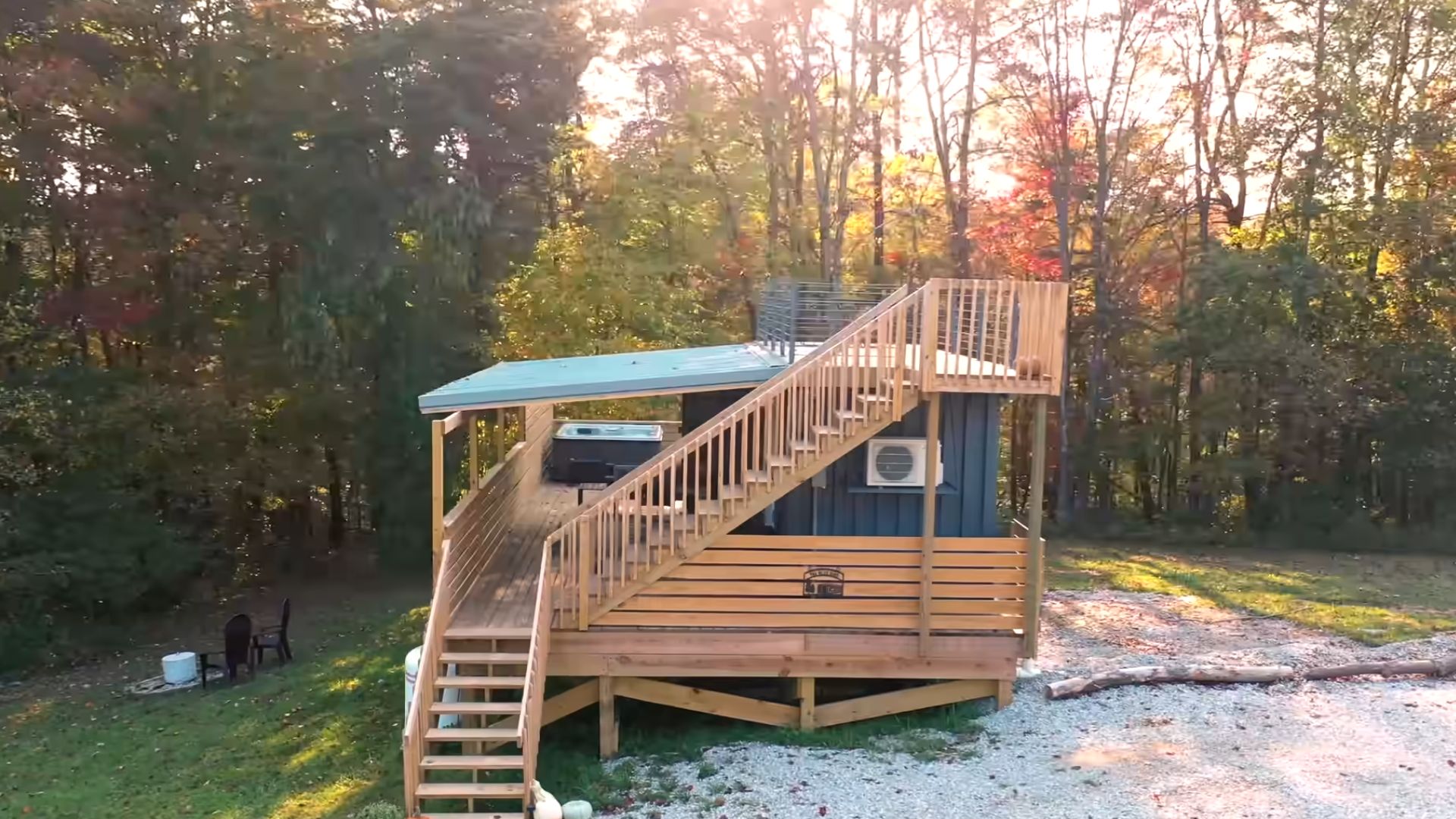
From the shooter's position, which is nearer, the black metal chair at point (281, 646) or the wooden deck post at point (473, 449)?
the wooden deck post at point (473, 449)

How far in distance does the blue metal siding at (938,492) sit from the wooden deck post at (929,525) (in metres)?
0.65

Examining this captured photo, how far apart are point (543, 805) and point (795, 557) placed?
2.87 metres

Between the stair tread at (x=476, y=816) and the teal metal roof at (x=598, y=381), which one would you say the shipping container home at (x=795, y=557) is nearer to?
the teal metal roof at (x=598, y=381)

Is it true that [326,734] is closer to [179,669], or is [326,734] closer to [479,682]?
[479,682]

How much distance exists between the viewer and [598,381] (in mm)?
8688

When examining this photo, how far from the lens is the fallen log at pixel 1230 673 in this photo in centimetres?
914

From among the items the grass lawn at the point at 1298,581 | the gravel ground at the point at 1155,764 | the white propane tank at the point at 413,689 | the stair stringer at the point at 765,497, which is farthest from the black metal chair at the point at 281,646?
the grass lawn at the point at 1298,581

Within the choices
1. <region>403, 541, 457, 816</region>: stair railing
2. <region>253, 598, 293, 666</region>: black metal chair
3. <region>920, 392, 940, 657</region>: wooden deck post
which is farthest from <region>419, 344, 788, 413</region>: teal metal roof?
<region>253, 598, 293, 666</region>: black metal chair

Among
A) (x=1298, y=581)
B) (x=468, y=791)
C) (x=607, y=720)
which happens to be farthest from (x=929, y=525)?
(x=1298, y=581)

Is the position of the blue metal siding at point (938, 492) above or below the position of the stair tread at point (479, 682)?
above

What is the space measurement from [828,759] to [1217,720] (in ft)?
10.6

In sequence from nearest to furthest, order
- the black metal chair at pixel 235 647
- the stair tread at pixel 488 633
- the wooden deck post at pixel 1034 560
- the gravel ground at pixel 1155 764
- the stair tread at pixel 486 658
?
the gravel ground at pixel 1155 764, the stair tread at pixel 486 658, the stair tread at pixel 488 633, the wooden deck post at pixel 1034 560, the black metal chair at pixel 235 647

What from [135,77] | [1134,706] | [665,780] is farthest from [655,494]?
[135,77]

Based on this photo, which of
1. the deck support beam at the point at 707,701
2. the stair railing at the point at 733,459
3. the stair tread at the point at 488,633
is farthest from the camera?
the deck support beam at the point at 707,701
